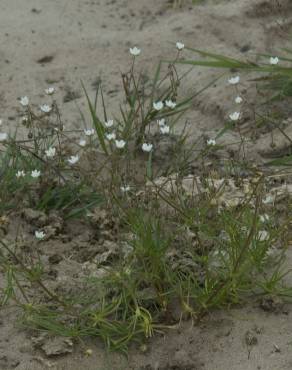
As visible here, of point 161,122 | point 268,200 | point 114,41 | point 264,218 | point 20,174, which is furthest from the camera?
point 114,41

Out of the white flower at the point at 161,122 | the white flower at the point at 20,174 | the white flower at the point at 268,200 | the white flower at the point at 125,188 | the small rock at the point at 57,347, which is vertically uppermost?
the white flower at the point at 125,188

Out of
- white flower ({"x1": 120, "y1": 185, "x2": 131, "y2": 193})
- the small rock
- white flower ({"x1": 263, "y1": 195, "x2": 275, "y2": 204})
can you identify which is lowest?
the small rock

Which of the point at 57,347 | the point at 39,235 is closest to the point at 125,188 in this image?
the point at 39,235

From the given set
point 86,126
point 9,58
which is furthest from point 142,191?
point 9,58

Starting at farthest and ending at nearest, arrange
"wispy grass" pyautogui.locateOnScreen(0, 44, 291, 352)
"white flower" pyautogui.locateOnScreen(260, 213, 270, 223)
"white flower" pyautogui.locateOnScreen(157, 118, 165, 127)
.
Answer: "white flower" pyautogui.locateOnScreen(157, 118, 165, 127)
"white flower" pyautogui.locateOnScreen(260, 213, 270, 223)
"wispy grass" pyautogui.locateOnScreen(0, 44, 291, 352)

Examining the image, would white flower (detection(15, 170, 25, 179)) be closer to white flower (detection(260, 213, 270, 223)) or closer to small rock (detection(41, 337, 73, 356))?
small rock (detection(41, 337, 73, 356))

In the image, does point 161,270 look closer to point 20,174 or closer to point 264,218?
point 264,218

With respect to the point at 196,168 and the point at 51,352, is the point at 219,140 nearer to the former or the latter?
the point at 196,168

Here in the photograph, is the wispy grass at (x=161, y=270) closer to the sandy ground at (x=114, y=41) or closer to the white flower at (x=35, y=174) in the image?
the white flower at (x=35, y=174)

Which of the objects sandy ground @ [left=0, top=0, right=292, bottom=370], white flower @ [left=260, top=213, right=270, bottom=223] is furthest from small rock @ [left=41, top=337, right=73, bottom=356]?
sandy ground @ [left=0, top=0, right=292, bottom=370]

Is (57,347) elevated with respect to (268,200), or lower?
lower

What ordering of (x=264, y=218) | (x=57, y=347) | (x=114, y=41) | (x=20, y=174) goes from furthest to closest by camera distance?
(x=114, y=41) → (x=20, y=174) → (x=264, y=218) → (x=57, y=347)

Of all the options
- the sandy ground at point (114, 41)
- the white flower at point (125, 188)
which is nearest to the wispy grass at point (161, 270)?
the white flower at point (125, 188)
